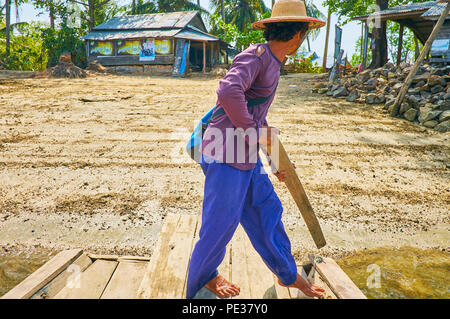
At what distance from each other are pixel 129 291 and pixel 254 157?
45.6 inches

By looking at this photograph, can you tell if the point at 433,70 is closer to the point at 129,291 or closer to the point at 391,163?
the point at 391,163

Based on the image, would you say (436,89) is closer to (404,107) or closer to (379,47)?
(404,107)

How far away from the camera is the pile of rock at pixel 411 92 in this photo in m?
7.01

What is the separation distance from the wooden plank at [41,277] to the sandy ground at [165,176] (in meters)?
0.79

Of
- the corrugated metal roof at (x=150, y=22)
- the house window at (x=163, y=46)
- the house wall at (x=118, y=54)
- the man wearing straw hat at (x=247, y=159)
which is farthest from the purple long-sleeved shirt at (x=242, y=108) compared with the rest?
the corrugated metal roof at (x=150, y=22)

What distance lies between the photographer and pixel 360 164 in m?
4.97

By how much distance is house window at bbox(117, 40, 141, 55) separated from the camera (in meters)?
19.7

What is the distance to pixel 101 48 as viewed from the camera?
800 inches

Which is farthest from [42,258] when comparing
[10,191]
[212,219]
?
[212,219]

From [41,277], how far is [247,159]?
1.40 meters

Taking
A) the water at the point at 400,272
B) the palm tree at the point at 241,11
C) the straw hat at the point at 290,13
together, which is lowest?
the water at the point at 400,272

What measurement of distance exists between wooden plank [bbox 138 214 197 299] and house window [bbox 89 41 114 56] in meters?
20.0

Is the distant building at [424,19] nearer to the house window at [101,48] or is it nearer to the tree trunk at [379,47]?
the tree trunk at [379,47]

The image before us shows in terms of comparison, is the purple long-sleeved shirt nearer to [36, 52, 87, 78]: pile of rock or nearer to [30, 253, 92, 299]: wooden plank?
Answer: [30, 253, 92, 299]: wooden plank
